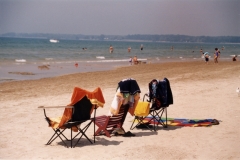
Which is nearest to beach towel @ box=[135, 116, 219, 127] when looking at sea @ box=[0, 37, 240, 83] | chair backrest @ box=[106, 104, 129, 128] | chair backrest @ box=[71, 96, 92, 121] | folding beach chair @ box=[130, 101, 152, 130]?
folding beach chair @ box=[130, 101, 152, 130]

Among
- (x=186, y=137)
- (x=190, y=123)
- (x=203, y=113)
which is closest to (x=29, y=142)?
(x=186, y=137)

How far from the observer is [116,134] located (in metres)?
7.55

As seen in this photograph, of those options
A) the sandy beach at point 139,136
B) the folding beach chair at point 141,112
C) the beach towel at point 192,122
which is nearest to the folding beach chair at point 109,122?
the sandy beach at point 139,136

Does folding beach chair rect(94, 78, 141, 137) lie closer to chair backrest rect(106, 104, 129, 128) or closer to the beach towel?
chair backrest rect(106, 104, 129, 128)

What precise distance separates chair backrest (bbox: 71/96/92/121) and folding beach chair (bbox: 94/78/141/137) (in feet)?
2.06

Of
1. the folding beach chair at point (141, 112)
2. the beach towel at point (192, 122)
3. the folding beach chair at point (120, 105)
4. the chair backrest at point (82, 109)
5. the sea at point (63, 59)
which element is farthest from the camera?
the sea at point (63, 59)

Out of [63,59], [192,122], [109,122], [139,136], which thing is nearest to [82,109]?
[109,122]

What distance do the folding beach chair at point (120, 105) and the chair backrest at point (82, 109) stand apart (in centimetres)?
63

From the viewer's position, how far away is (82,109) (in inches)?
262

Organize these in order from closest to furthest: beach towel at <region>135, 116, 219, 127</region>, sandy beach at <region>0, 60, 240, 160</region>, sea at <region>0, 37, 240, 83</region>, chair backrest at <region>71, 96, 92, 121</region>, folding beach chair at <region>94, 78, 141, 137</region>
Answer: sandy beach at <region>0, 60, 240, 160</region>
chair backrest at <region>71, 96, 92, 121</region>
folding beach chair at <region>94, 78, 141, 137</region>
beach towel at <region>135, 116, 219, 127</region>
sea at <region>0, 37, 240, 83</region>

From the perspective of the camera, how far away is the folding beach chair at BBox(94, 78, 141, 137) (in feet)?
23.9

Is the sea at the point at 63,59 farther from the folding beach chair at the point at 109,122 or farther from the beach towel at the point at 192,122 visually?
the folding beach chair at the point at 109,122

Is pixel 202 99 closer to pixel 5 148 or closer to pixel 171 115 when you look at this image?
pixel 171 115

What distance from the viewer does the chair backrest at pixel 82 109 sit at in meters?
6.56
